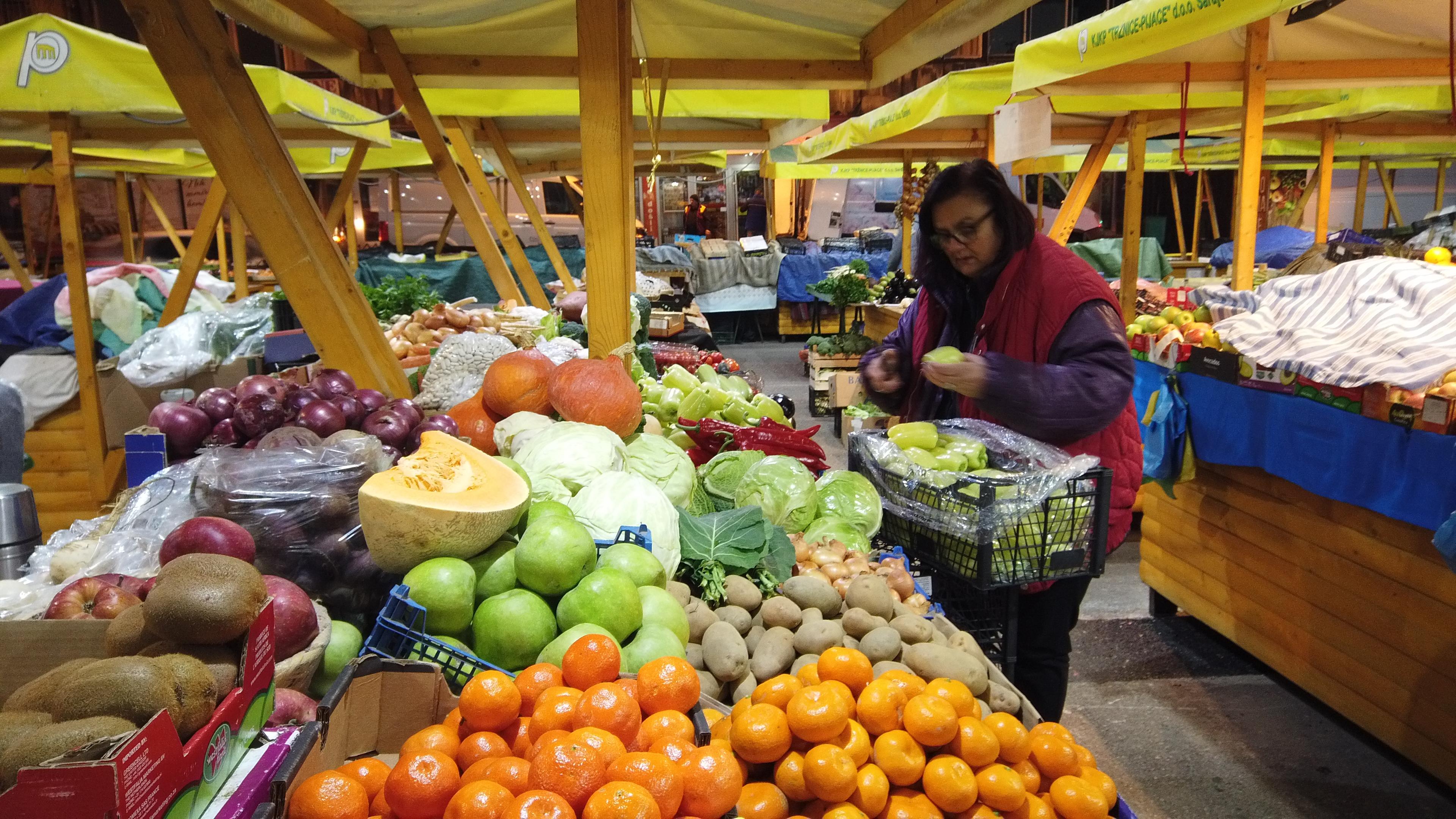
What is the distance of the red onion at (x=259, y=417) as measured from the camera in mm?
2666

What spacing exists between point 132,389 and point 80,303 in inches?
28.1

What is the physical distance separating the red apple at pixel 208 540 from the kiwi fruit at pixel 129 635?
0.96ft

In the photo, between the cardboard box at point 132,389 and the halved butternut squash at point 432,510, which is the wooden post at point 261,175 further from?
the cardboard box at point 132,389

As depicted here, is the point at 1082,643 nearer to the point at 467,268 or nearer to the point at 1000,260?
the point at 1000,260

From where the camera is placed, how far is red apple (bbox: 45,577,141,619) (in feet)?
5.04

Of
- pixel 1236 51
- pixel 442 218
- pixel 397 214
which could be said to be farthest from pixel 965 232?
pixel 442 218

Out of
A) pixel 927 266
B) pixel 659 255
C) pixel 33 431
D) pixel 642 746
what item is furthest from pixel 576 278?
pixel 642 746

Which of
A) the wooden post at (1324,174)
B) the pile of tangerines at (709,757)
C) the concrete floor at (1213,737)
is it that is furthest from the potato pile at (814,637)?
the wooden post at (1324,174)

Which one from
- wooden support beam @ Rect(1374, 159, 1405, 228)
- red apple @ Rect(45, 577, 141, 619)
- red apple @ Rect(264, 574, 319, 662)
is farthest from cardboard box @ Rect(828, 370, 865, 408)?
wooden support beam @ Rect(1374, 159, 1405, 228)

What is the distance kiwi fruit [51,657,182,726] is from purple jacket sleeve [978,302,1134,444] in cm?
191

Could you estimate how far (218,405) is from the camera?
2.74m

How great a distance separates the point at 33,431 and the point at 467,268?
258 inches

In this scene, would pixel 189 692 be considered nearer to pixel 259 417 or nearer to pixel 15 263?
pixel 259 417

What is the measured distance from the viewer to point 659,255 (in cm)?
1391
